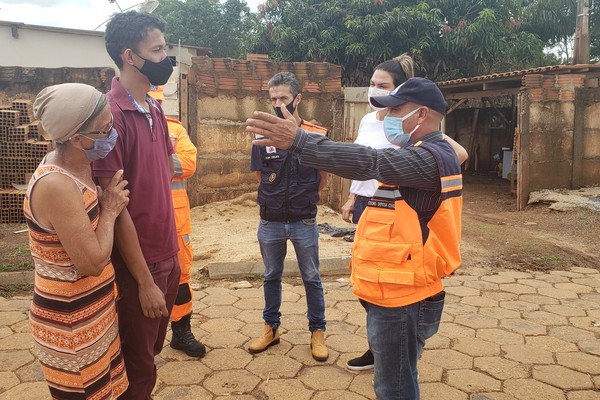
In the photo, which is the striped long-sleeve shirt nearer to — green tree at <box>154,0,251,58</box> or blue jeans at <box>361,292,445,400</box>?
blue jeans at <box>361,292,445,400</box>

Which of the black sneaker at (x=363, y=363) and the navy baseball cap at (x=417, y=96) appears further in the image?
the black sneaker at (x=363, y=363)

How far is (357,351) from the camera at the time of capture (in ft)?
11.4

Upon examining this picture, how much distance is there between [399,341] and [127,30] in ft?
5.83

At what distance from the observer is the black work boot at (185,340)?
3.36 metres

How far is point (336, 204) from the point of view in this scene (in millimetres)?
7836

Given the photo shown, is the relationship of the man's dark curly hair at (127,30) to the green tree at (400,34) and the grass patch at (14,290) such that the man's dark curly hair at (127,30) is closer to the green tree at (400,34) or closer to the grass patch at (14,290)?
the grass patch at (14,290)

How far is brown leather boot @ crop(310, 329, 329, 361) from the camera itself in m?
3.29

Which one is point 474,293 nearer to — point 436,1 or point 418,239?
point 418,239

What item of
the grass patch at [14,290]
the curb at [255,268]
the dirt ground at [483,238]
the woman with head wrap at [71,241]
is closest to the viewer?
the woman with head wrap at [71,241]

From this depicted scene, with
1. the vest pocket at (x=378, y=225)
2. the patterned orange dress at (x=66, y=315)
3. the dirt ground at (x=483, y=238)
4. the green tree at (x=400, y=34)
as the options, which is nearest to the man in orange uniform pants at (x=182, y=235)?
the patterned orange dress at (x=66, y=315)

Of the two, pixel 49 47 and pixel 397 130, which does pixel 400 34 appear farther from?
pixel 397 130

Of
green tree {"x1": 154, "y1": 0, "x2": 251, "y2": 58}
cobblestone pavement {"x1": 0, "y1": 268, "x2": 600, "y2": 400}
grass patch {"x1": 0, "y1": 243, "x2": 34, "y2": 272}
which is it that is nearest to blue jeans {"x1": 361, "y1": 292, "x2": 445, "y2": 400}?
cobblestone pavement {"x1": 0, "y1": 268, "x2": 600, "y2": 400}

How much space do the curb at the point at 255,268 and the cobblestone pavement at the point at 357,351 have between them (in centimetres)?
25

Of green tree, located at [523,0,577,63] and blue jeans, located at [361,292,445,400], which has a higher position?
green tree, located at [523,0,577,63]
